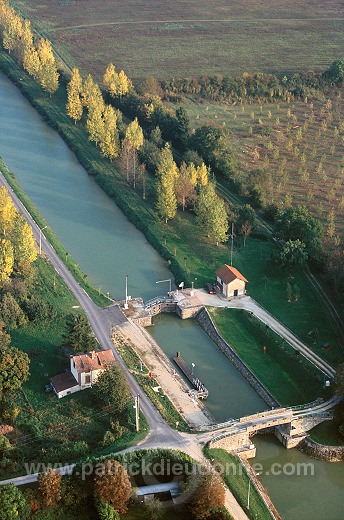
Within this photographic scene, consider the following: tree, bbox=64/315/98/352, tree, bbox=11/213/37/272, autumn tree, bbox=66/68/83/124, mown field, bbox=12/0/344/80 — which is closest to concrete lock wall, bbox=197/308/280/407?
tree, bbox=64/315/98/352

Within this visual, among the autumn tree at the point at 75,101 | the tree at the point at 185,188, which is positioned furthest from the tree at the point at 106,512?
the autumn tree at the point at 75,101

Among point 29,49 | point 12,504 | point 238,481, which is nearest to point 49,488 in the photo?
point 12,504

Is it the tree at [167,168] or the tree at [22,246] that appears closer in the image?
the tree at [22,246]

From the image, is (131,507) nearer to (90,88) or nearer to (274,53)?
(90,88)

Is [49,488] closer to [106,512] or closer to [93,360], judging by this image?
[106,512]

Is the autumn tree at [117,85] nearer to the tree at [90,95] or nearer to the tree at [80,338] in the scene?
the tree at [90,95]

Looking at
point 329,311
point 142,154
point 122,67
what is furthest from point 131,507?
point 122,67
